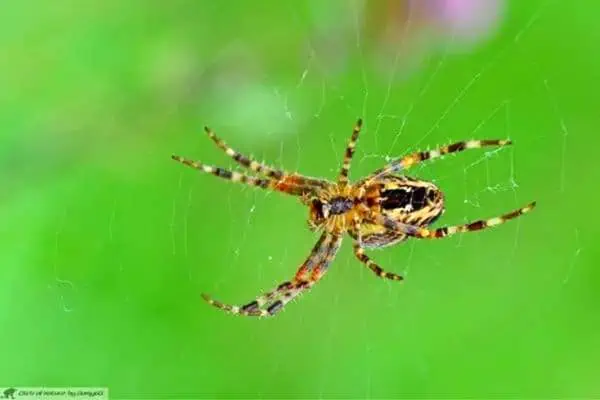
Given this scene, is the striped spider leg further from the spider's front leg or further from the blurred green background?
the blurred green background

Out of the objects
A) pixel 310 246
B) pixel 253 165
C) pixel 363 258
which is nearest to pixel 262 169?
pixel 253 165

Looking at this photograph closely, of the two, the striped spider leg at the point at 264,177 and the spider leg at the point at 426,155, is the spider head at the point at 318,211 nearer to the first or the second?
the striped spider leg at the point at 264,177

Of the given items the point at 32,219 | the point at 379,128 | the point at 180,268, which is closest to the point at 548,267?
the point at 379,128

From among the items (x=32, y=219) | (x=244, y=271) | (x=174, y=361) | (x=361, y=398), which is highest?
(x=32, y=219)

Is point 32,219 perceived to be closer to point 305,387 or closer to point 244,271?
point 244,271

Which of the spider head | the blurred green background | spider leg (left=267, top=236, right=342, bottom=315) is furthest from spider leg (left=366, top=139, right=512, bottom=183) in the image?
the blurred green background

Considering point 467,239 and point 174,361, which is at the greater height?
point 467,239
